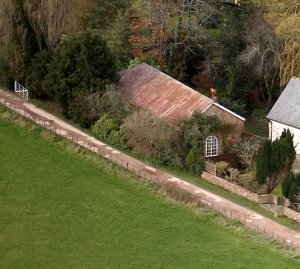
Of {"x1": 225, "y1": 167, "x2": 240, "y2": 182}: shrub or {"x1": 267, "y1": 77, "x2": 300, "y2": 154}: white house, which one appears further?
{"x1": 267, "y1": 77, "x2": 300, "y2": 154}: white house

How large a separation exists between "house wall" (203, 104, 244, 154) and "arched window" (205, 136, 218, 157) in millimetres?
309

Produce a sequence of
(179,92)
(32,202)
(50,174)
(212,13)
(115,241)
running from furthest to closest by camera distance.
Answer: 1. (212,13)
2. (179,92)
3. (50,174)
4. (32,202)
5. (115,241)

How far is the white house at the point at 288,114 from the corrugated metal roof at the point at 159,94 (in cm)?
511

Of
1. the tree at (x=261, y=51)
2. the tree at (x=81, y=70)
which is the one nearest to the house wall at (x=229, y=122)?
the tree at (x=261, y=51)

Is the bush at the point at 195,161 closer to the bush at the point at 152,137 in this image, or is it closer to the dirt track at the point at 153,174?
the bush at the point at 152,137

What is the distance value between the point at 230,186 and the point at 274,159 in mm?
3367

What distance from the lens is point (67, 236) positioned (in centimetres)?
3850

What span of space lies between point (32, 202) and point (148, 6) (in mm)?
23912

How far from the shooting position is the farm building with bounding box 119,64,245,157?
4916cm

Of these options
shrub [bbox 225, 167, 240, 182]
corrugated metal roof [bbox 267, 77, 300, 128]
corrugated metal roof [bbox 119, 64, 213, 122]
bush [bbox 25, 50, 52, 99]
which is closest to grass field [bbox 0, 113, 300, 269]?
shrub [bbox 225, 167, 240, 182]

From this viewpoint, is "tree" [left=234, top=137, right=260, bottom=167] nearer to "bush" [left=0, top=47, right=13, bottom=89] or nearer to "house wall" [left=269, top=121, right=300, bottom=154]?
"house wall" [left=269, top=121, right=300, bottom=154]

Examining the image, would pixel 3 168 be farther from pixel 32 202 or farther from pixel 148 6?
pixel 148 6

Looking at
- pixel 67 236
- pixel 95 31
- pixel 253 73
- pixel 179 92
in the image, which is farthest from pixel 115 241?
pixel 95 31

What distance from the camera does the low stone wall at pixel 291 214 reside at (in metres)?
40.8
